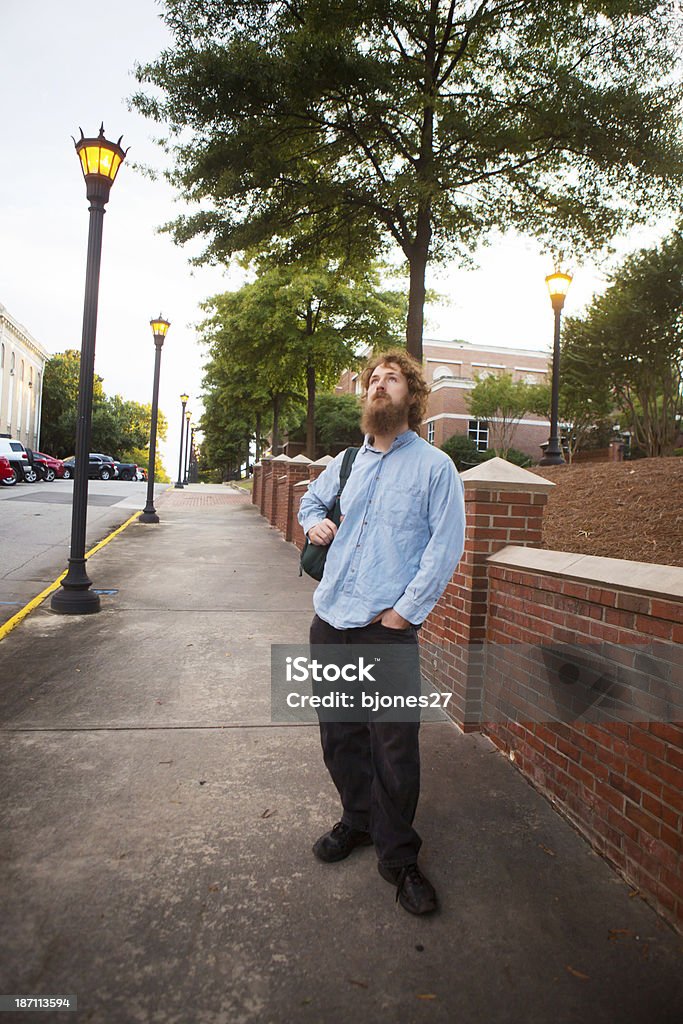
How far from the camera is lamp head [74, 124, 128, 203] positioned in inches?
273

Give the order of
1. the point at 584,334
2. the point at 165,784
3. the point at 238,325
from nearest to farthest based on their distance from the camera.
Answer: the point at 165,784
the point at 584,334
the point at 238,325

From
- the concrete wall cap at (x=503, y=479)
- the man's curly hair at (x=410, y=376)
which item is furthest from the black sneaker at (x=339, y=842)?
the concrete wall cap at (x=503, y=479)

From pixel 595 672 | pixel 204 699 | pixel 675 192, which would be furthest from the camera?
pixel 675 192

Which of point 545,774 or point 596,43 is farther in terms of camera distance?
point 596,43

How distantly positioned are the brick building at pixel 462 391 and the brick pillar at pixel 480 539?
34159 millimetres

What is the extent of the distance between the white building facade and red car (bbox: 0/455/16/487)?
28.4 metres

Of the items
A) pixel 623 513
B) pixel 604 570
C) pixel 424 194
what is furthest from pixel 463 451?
pixel 604 570

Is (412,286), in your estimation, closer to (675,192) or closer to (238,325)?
(675,192)

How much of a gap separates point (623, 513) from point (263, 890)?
6.09 meters

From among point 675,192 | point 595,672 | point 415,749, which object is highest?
point 675,192

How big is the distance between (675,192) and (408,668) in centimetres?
1221

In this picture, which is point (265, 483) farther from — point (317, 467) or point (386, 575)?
point (386, 575)

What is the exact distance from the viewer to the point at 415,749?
262cm

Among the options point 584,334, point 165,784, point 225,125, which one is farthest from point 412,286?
point 584,334
